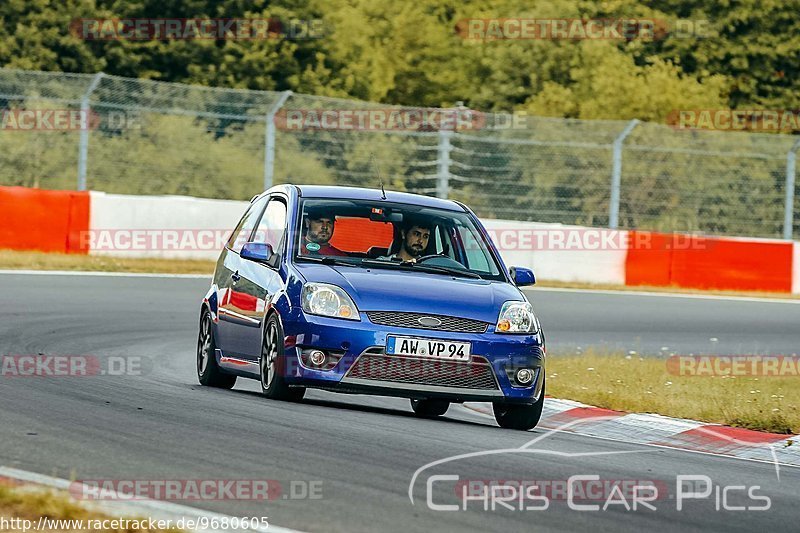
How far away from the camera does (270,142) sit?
26125mm

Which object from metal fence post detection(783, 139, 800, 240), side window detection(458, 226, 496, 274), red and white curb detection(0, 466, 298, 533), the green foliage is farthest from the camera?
the green foliage

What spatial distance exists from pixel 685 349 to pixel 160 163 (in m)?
13.8

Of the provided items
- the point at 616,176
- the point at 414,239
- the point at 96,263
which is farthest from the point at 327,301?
the point at 616,176

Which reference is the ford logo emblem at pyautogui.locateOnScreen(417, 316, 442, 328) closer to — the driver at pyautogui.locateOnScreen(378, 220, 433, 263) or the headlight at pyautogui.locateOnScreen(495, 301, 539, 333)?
the headlight at pyautogui.locateOnScreen(495, 301, 539, 333)

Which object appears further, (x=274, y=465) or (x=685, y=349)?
(x=685, y=349)

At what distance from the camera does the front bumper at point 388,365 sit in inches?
363

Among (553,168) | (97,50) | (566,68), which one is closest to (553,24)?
(566,68)

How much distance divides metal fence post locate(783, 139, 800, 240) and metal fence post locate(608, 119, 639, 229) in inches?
104

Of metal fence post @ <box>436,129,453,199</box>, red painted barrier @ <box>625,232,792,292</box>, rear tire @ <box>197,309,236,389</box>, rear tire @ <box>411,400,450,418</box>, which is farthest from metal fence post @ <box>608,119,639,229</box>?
rear tire @ <box>411,400,450,418</box>

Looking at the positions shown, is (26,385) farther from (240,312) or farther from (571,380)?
(571,380)

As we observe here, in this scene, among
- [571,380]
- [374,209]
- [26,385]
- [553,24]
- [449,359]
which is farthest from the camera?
[553,24]

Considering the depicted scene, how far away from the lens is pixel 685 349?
16.7 metres

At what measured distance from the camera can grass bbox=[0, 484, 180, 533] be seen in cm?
546

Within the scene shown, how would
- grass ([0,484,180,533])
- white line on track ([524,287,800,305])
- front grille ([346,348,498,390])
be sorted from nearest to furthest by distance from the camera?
grass ([0,484,180,533]) < front grille ([346,348,498,390]) < white line on track ([524,287,800,305])
